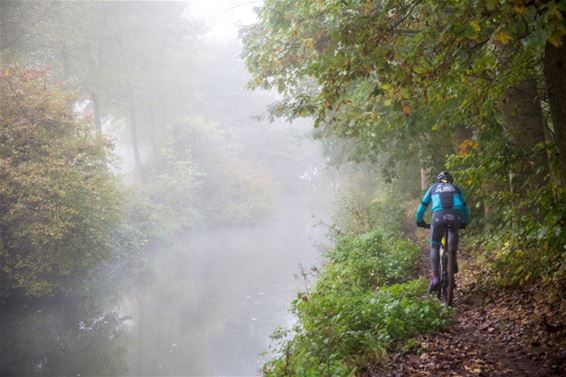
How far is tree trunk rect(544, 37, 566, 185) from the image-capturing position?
13.6 ft

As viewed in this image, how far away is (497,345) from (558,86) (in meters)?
3.04

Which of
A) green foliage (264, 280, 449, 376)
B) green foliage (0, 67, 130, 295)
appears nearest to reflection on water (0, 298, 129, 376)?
green foliage (0, 67, 130, 295)

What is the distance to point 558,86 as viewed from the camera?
422cm

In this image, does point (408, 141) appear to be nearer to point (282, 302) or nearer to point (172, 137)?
point (282, 302)

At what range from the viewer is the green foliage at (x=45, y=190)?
1553 cm

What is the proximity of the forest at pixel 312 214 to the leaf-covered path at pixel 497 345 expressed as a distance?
28 mm

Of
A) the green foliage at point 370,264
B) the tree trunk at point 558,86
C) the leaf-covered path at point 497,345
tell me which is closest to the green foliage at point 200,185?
the green foliage at point 370,264

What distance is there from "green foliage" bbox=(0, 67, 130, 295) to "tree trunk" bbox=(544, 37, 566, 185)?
14536 millimetres

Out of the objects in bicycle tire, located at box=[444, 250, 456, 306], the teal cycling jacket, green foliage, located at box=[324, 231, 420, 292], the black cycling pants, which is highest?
green foliage, located at box=[324, 231, 420, 292]

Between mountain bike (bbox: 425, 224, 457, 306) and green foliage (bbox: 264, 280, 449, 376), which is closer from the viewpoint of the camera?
green foliage (bbox: 264, 280, 449, 376)

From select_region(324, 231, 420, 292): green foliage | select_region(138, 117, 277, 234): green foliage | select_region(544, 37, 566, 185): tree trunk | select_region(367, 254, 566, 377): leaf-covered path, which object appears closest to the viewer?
select_region(544, 37, 566, 185): tree trunk

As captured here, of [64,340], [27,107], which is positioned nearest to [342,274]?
[64,340]

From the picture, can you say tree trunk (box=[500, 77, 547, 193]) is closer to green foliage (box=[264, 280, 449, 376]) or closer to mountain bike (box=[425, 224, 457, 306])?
mountain bike (box=[425, 224, 457, 306])

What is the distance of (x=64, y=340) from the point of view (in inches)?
534
